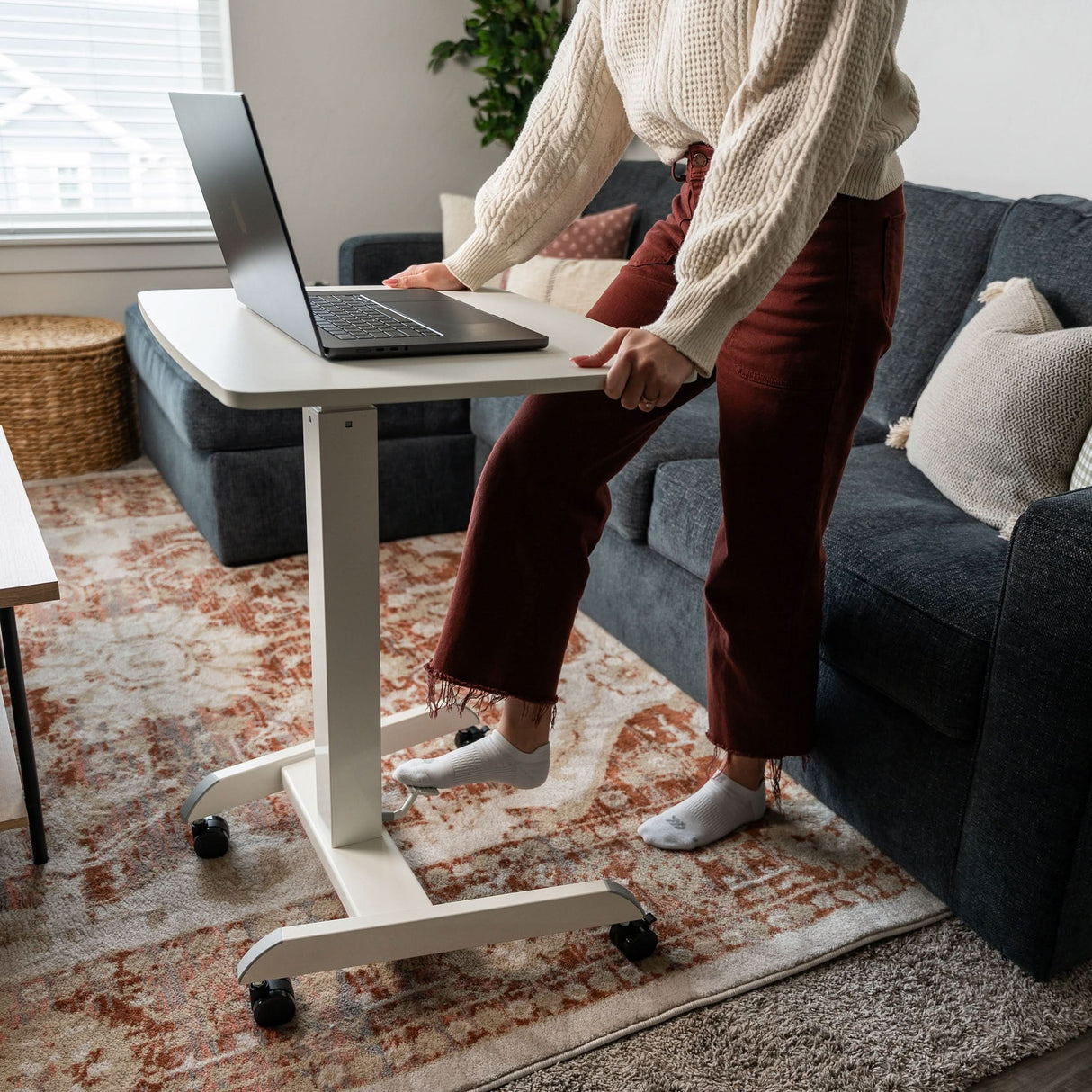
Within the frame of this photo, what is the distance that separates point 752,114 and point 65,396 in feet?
7.38

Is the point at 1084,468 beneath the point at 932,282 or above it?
beneath

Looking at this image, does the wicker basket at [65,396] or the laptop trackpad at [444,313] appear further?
the wicker basket at [65,396]

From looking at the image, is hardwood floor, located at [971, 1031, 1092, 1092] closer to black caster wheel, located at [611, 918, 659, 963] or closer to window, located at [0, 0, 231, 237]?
black caster wheel, located at [611, 918, 659, 963]

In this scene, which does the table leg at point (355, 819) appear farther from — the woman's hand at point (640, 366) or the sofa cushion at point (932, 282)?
the sofa cushion at point (932, 282)

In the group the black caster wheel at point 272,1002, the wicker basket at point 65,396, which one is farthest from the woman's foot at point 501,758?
the wicker basket at point 65,396

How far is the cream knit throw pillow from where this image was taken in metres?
1.59

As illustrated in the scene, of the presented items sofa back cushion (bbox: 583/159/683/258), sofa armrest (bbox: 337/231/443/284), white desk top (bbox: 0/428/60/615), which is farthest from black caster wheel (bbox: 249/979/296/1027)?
sofa back cushion (bbox: 583/159/683/258)

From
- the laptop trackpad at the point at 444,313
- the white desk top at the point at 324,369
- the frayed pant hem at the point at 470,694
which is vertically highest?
the laptop trackpad at the point at 444,313

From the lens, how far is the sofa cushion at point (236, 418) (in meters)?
2.28

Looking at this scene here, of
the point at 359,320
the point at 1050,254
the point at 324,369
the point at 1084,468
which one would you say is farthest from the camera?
the point at 1050,254

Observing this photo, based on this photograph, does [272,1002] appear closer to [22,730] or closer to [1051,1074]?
[22,730]

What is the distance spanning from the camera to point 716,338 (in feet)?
3.49

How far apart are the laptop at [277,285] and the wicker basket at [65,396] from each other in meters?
1.72

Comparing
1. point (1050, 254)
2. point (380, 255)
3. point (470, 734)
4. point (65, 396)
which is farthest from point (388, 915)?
point (65, 396)
